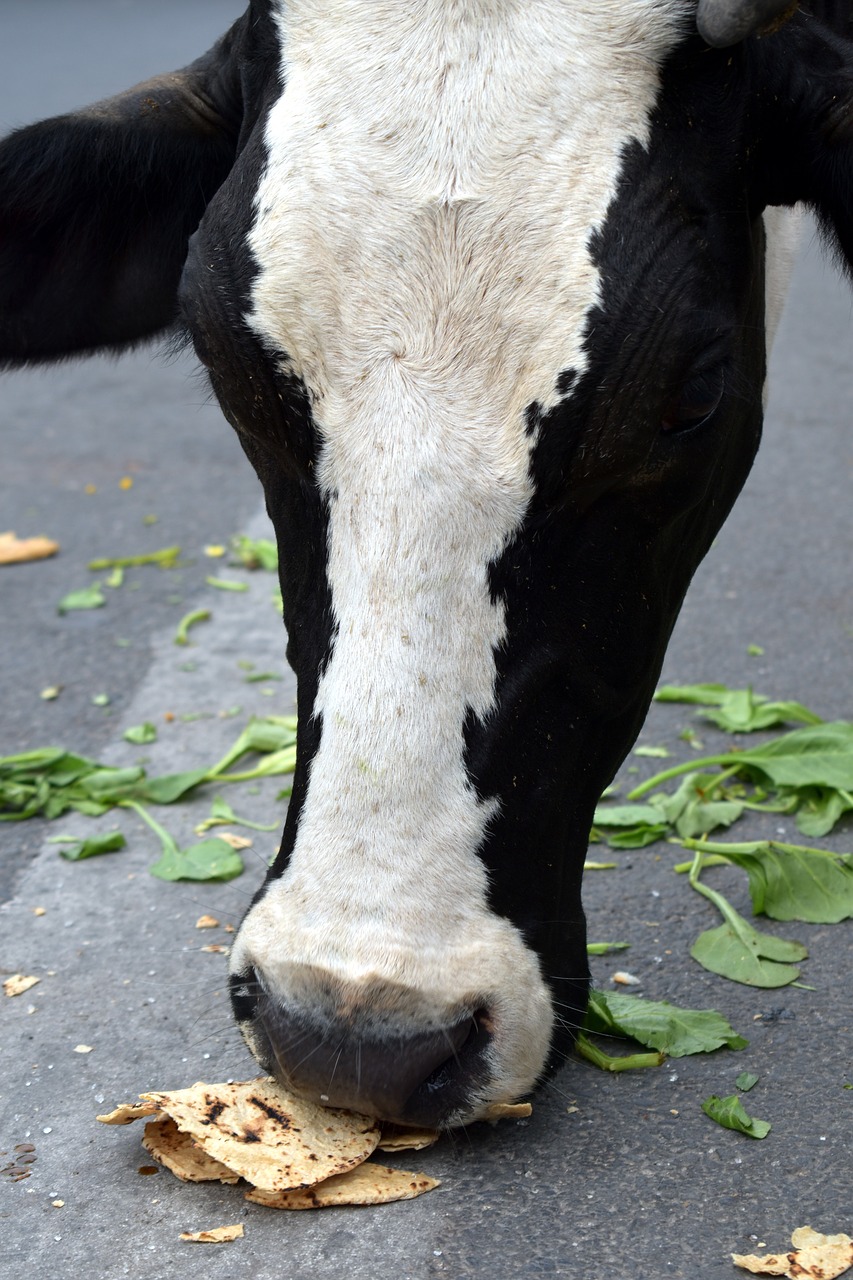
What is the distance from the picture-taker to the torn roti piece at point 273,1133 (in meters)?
2.15

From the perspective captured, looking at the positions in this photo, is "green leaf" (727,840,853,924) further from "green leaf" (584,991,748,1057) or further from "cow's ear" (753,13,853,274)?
"cow's ear" (753,13,853,274)

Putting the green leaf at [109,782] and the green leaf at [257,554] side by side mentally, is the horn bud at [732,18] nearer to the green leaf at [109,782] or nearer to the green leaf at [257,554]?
the green leaf at [109,782]

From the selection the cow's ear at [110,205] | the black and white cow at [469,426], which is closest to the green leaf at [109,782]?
the cow's ear at [110,205]

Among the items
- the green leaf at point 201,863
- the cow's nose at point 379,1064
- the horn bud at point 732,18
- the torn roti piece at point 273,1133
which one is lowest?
the green leaf at point 201,863

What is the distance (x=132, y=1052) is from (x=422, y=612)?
1080 mm

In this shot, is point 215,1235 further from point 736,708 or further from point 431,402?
point 736,708

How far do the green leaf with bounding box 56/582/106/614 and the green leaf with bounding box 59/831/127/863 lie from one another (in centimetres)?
161

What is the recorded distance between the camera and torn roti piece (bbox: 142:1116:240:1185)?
2268 mm

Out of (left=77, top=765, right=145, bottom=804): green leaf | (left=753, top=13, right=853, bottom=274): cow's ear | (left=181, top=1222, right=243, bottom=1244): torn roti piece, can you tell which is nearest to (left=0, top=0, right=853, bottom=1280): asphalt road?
(left=181, top=1222, right=243, bottom=1244): torn roti piece

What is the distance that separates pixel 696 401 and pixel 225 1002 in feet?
4.56

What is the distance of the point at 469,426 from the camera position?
6.79ft

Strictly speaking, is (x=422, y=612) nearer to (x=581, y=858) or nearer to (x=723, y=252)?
(x=581, y=858)

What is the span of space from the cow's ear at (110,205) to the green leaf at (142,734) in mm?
1134

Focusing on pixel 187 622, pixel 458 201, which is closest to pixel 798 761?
pixel 458 201
